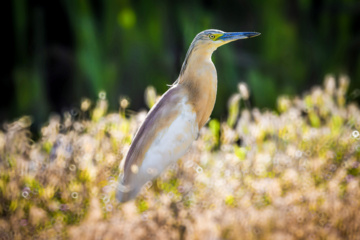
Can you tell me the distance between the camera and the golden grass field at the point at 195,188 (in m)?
2.00

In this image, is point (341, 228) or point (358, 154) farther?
point (358, 154)

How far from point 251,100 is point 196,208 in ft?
11.9

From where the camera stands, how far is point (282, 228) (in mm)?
2037

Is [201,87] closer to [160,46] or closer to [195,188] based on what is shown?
[195,188]

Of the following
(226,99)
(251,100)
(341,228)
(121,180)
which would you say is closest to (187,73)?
(121,180)

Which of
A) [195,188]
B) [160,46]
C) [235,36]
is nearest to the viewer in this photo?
[235,36]

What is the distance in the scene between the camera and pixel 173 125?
7.08 ft

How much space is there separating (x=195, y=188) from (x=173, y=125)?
0.44m

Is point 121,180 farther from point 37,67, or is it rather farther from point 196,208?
point 37,67

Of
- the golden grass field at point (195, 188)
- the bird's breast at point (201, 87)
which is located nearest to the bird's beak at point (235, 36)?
the bird's breast at point (201, 87)

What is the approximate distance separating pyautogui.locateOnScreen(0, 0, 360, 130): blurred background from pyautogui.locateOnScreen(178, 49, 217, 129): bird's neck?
3031 mm

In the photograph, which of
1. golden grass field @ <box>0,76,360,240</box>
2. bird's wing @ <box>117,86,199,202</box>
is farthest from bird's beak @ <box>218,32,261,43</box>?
golden grass field @ <box>0,76,360,240</box>

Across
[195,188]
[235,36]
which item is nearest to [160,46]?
[195,188]

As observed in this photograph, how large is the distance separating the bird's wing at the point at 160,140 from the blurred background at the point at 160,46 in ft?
10.2
